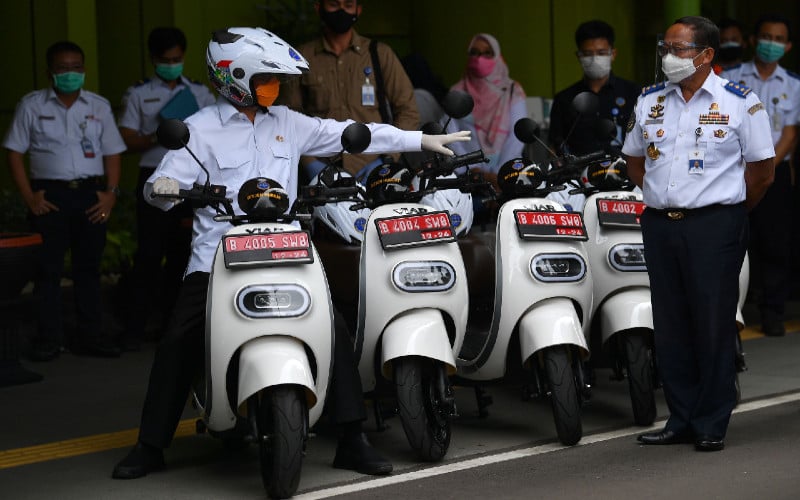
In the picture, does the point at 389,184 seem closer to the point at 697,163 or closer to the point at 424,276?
the point at 424,276

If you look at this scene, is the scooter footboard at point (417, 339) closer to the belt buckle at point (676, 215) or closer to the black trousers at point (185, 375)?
the black trousers at point (185, 375)

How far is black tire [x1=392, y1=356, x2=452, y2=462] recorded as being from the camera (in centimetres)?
634

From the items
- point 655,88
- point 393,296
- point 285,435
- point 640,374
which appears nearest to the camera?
point 285,435

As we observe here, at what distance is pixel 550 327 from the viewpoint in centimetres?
662

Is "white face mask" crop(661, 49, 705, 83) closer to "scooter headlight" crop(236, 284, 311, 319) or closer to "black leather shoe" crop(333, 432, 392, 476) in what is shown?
"scooter headlight" crop(236, 284, 311, 319)

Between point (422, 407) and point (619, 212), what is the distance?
5.29 feet

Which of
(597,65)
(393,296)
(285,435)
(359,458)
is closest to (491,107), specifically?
(597,65)

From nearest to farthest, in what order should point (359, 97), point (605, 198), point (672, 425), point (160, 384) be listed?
point (160, 384)
point (672, 425)
point (605, 198)
point (359, 97)

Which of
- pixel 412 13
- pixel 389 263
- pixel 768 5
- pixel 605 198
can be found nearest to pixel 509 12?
pixel 412 13

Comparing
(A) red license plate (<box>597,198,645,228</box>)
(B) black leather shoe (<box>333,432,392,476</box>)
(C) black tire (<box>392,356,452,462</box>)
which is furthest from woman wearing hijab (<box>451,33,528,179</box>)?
(B) black leather shoe (<box>333,432,392,476</box>)

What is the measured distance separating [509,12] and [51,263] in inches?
216

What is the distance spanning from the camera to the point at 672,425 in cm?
674

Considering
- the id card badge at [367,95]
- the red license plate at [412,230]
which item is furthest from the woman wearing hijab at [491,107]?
the red license plate at [412,230]

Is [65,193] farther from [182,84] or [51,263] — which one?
[182,84]
